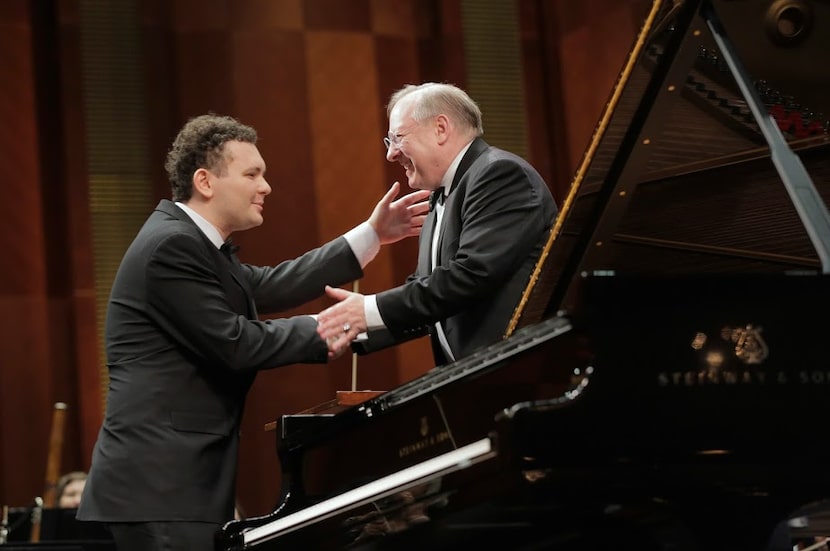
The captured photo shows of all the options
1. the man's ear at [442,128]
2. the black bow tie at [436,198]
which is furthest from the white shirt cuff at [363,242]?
the man's ear at [442,128]

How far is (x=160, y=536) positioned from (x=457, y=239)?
1003 millimetres

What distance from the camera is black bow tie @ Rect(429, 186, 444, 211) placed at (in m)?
3.04

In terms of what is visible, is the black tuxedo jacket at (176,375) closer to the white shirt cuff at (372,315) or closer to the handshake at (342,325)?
the handshake at (342,325)

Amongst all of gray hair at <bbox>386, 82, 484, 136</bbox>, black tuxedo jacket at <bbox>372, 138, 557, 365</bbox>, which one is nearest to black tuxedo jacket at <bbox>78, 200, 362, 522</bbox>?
black tuxedo jacket at <bbox>372, 138, 557, 365</bbox>

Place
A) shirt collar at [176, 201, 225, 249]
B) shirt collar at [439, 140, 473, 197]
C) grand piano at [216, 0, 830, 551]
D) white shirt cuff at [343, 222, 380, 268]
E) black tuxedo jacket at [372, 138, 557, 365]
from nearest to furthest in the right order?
grand piano at [216, 0, 830, 551]
black tuxedo jacket at [372, 138, 557, 365]
shirt collar at [176, 201, 225, 249]
shirt collar at [439, 140, 473, 197]
white shirt cuff at [343, 222, 380, 268]

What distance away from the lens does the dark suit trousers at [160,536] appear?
241 cm

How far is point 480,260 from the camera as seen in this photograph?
2602mm

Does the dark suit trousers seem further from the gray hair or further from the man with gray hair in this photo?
the gray hair

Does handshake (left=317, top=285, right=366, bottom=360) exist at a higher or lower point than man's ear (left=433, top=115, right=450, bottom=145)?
lower

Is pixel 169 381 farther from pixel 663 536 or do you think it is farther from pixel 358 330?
pixel 663 536

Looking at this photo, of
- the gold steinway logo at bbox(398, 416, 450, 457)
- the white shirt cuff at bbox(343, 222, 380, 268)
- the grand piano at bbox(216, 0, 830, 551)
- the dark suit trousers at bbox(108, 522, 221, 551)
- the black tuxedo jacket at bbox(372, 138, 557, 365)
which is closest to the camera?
the grand piano at bbox(216, 0, 830, 551)

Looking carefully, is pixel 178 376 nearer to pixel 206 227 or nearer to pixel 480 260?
pixel 206 227

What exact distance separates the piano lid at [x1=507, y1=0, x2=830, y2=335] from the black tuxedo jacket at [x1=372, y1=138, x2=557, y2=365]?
201 millimetres

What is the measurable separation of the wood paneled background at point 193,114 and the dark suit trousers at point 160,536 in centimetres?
259
